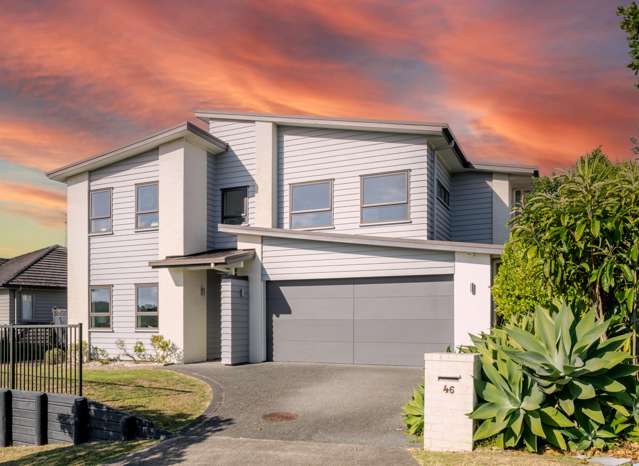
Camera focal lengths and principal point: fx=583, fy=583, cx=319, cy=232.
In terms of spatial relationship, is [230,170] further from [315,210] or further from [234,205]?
[315,210]

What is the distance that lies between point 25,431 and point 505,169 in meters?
17.1

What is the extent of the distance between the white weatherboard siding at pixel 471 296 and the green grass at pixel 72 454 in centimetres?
885

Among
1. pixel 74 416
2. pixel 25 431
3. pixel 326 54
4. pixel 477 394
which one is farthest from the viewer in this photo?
pixel 326 54

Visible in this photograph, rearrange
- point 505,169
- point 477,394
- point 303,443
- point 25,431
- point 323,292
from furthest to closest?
point 505,169
point 323,292
point 25,431
point 303,443
point 477,394

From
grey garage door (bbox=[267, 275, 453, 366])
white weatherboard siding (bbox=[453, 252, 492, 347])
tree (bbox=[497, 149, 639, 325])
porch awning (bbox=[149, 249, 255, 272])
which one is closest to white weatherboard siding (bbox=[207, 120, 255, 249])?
porch awning (bbox=[149, 249, 255, 272])

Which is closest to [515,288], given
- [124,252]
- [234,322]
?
[234,322]

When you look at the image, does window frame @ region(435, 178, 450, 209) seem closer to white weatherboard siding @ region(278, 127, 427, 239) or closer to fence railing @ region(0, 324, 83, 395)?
white weatherboard siding @ region(278, 127, 427, 239)

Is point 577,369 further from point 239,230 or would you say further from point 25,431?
point 239,230

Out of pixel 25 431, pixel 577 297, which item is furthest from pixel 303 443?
pixel 25 431

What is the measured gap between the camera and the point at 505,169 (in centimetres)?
2130

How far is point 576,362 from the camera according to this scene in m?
7.96

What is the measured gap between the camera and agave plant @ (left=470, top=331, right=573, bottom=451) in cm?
793

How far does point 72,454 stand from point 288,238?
30.7 feet

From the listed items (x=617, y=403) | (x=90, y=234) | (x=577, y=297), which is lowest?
(x=617, y=403)
